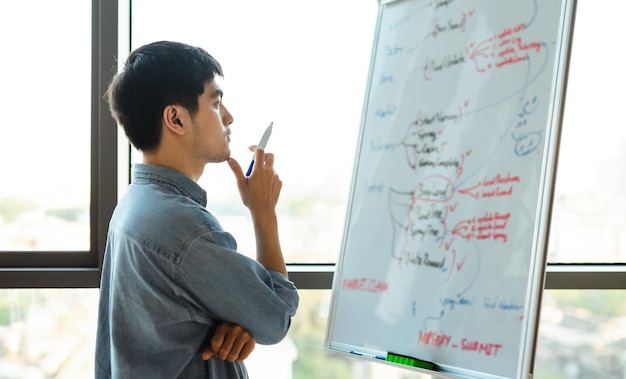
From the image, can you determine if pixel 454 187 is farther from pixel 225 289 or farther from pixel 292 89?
pixel 292 89

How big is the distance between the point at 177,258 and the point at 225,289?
4.3 inches

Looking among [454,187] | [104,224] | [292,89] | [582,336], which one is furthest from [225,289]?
[582,336]

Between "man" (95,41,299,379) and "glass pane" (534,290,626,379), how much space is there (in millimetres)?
1046

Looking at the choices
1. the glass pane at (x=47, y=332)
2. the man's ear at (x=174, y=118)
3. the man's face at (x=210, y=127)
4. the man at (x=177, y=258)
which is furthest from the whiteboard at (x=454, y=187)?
the glass pane at (x=47, y=332)

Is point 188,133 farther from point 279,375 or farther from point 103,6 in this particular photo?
point 279,375

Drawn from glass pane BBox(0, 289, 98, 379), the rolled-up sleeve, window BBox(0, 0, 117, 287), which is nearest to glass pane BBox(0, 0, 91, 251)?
window BBox(0, 0, 117, 287)

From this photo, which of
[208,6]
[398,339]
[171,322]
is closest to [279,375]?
[398,339]

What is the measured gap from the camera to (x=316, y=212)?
2.10 meters

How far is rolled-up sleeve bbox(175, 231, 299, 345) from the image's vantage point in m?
1.22

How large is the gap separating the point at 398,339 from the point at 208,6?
1241 millimetres

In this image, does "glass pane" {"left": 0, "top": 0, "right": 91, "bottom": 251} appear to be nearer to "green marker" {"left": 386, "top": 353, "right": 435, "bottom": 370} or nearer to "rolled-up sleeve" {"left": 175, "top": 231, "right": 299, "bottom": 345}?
"rolled-up sleeve" {"left": 175, "top": 231, "right": 299, "bottom": 345}

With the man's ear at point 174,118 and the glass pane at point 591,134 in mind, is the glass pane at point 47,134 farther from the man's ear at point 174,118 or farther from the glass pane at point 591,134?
the glass pane at point 591,134

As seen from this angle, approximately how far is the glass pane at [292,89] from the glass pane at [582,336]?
28.6 inches

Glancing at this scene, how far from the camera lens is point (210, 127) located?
1.41 meters
